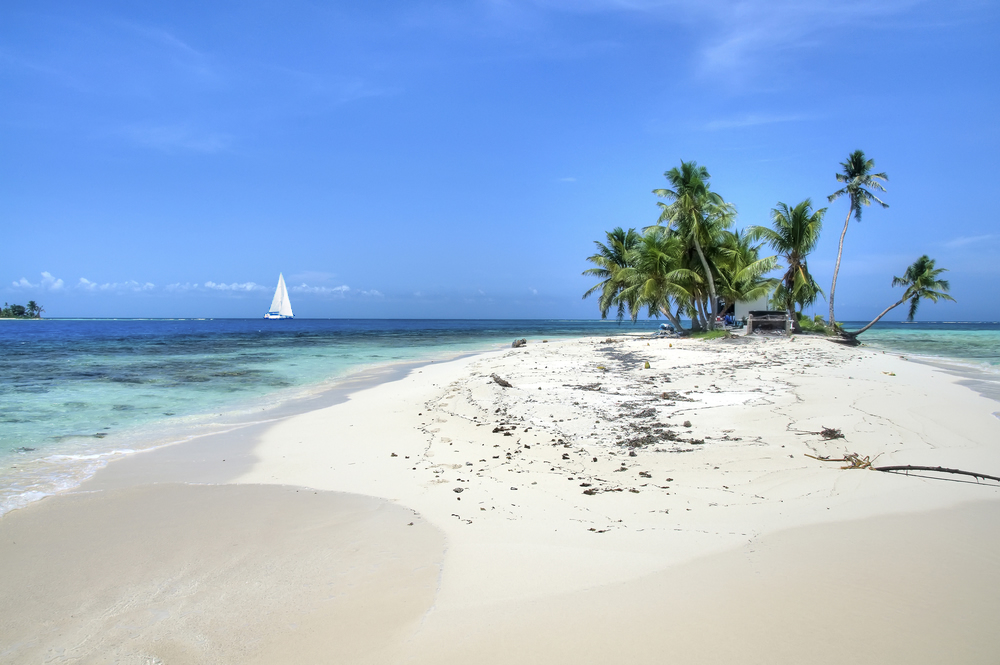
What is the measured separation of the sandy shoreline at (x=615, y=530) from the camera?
276 cm

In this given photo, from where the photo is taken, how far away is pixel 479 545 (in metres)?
3.86

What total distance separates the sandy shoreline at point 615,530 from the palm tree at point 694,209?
18698 millimetres

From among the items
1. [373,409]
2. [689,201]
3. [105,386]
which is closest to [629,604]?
[373,409]

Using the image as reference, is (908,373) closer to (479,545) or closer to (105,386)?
(479,545)

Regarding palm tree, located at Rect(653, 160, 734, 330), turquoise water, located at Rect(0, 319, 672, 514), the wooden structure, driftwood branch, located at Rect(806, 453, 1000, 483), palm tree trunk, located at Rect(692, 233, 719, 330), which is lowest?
turquoise water, located at Rect(0, 319, 672, 514)

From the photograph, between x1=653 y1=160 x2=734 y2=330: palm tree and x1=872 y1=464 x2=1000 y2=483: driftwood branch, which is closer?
x1=872 y1=464 x2=1000 y2=483: driftwood branch

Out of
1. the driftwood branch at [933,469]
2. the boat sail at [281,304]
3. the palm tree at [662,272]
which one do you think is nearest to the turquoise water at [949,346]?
the palm tree at [662,272]

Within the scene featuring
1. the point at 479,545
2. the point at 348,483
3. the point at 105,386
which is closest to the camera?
the point at 479,545

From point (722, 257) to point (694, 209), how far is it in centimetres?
468

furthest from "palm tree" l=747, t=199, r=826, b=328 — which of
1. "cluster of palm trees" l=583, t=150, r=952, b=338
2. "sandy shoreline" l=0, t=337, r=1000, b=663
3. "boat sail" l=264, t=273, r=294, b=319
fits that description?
"boat sail" l=264, t=273, r=294, b=319

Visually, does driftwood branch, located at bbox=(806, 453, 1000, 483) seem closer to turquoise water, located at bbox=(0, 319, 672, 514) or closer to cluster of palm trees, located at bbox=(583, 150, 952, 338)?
turquoise water, located at bbox=(0, 319, 672, 514)

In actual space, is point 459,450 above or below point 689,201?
below

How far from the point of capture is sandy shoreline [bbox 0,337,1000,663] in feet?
9.07

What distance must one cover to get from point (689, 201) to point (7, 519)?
2681 cm
